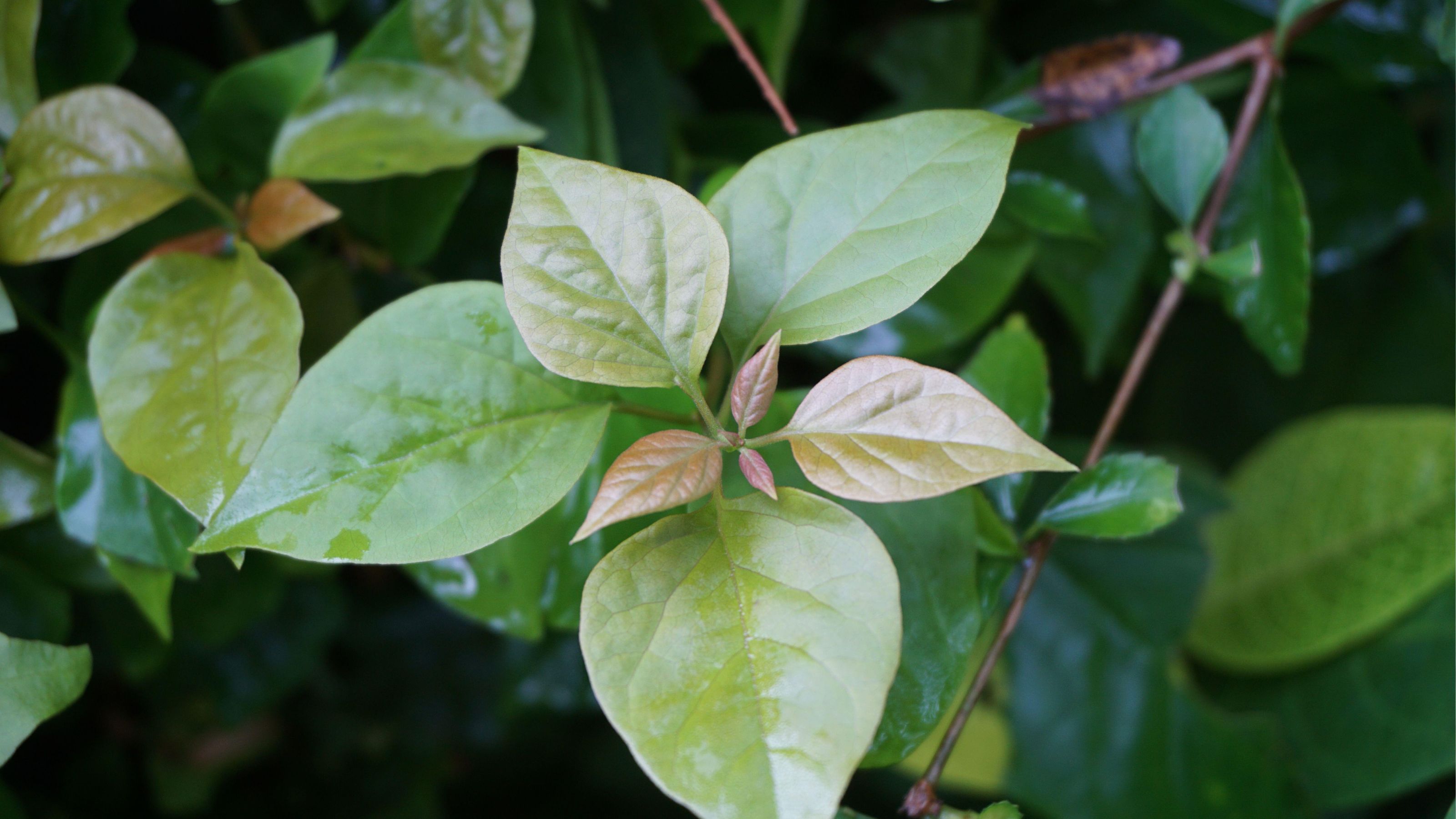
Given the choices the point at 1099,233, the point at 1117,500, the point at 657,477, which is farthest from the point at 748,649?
the point at 1099,233

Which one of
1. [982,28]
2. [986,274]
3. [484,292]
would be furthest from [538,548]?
[982,28]

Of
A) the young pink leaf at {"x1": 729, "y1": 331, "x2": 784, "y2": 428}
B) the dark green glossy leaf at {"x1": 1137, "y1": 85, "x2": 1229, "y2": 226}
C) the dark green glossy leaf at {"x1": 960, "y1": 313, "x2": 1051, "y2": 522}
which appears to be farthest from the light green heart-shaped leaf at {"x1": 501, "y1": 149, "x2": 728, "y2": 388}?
the dark green glossy leaf at {"x1": 1137, "y1": 85, "x2": 1229, "y2": 226}

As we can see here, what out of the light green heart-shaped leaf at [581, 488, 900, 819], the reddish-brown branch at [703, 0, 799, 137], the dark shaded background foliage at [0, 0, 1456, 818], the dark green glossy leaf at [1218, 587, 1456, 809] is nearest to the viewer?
the light green heart-shaped leaf at [581, 488, 900, 819]

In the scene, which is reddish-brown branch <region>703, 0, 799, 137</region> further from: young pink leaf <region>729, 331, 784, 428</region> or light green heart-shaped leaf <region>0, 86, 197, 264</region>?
light green heart-shaped leaf <region>0, 86, 197, 264</region>

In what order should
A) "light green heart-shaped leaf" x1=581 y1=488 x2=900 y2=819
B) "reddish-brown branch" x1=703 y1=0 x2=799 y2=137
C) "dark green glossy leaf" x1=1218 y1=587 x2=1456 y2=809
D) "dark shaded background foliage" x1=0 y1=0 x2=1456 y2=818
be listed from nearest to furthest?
"light green heart-shaped leaf" x1=581 y1=488 x2=900 y2=819 < "reddish-brown branch" x1=703 y1=0 x2=799 y2=137 < "dark shaded background foliage" x1=0 y1=0 x2=1456 y2=818 < "dark green glossy leaf" x1=1218 y1=587 x2=1456 y2=809

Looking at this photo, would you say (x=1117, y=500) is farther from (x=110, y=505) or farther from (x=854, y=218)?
(x=110, y=505)

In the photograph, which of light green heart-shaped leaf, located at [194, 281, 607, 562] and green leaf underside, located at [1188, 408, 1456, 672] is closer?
light green heart-shaped leaf, located at [194, 281, 607, 562]

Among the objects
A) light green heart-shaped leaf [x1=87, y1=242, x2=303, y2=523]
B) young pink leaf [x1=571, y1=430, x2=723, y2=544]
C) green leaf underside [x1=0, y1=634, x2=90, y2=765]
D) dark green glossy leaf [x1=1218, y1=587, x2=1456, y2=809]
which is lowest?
dark green glossy leaf [x1=1218, y1=587, x2=1456, y2=809]
